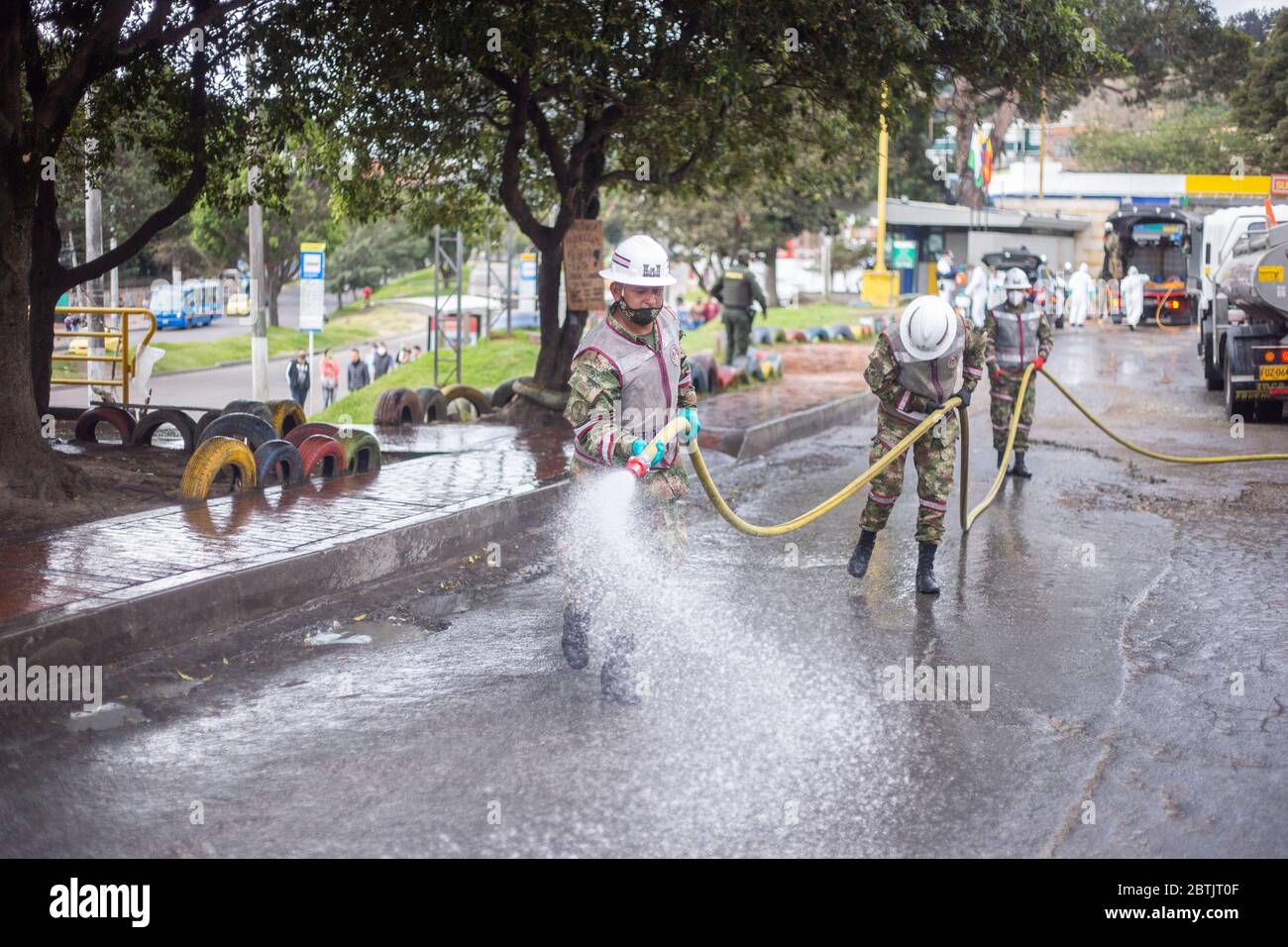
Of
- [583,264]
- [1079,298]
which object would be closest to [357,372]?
[1079,298]

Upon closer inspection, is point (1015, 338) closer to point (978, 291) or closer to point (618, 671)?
point (618, 671)

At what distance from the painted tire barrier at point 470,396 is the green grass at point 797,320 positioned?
12736 mm

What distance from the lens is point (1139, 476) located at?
1215cm

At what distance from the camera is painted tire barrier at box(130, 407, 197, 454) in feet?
38.1

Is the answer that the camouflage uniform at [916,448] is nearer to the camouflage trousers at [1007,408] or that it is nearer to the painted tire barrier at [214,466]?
the camouflage trousers at [1007,408]

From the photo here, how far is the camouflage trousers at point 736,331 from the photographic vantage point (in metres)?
20.2

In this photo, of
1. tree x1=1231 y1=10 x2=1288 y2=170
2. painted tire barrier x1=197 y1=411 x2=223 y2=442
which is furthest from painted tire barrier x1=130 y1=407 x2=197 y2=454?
tree x1=1231 y1=10 x2=1288 y2=170

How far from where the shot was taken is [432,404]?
49.7ft

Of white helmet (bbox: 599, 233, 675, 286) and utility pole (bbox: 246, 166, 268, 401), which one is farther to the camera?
utility pole (bbox: 246, 166, 268, 401)

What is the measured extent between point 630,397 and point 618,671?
3.76ft

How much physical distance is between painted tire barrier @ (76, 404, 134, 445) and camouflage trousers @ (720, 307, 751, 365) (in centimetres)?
1011

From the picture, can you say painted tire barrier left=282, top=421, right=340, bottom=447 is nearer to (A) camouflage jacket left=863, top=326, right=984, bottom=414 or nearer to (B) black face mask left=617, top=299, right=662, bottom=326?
(A) camouflage jacket left=863, top=326, right=984, bottom=414

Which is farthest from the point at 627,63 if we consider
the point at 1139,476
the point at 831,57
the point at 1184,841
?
the point at 1184,841
